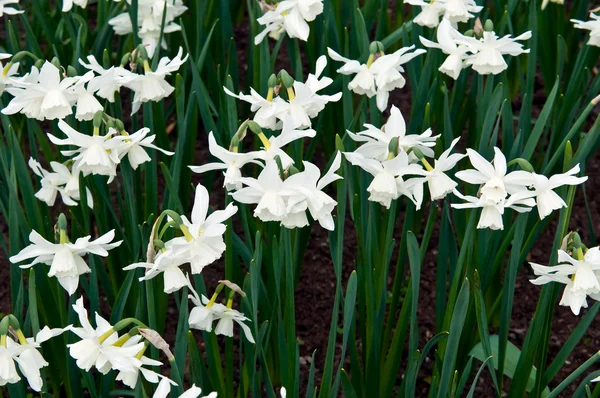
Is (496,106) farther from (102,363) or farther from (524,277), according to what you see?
(102,363)

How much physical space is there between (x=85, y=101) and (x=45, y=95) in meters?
0.09

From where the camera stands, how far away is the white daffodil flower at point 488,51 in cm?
212

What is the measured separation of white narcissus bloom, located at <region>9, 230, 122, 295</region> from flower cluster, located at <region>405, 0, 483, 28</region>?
42.7 inches

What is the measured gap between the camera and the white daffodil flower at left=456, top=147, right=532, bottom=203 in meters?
1.71

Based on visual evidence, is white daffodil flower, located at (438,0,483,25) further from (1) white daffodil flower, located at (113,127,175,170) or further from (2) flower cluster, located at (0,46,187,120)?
(1) white daffodil flower, located at (113,127,175,170)

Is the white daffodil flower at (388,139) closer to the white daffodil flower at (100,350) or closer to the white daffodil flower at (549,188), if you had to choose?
the white daffodil flower at (549,188)

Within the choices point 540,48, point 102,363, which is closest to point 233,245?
point 102,363

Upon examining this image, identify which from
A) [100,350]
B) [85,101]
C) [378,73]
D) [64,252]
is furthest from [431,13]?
[100,350]

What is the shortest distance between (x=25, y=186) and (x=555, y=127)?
5.04ft

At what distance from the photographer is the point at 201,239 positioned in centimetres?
159

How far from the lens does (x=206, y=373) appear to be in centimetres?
189

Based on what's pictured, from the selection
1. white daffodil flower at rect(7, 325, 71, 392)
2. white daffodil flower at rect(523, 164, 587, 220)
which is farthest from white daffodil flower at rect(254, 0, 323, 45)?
white daffodil flower at rect(7, 325, 71, 392)

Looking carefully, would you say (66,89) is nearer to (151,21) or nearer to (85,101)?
(85,101)

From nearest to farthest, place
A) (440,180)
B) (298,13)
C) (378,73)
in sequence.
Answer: (440,180), (378,73), (298,13)
